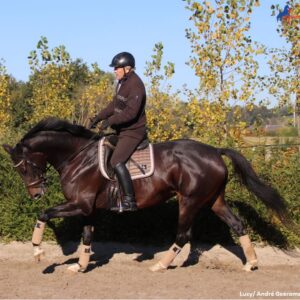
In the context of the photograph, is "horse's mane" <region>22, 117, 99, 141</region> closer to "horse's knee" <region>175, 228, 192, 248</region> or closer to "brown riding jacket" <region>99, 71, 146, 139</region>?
"brown riding jacket" <region>99, 71, 146, 139</region>

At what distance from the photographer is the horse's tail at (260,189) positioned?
688cm

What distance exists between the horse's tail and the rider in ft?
4.17

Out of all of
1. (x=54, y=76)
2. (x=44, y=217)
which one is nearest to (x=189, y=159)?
(x=44, y=217)

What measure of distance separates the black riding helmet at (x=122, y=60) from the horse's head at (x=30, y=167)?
154 centimetres

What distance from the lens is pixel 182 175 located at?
6547mm

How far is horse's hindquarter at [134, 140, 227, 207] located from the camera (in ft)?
21.4

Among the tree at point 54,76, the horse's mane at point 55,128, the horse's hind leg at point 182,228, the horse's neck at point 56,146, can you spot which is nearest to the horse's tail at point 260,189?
the horse's hind leg at point 182,228

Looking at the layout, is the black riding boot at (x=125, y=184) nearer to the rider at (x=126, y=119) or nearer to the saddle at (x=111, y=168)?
the rider at (x=126, y=119)

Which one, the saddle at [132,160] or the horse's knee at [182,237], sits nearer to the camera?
the saddle at [132,160]

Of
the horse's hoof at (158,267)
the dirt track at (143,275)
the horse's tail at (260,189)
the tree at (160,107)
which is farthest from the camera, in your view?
the tree at (160,107)

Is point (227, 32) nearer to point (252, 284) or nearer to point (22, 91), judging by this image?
point (252, 284)

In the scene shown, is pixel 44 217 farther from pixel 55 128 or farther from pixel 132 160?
pixel 132 160

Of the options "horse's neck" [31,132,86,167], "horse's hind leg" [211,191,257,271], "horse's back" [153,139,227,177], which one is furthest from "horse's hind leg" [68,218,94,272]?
"horse's hind leg" [211,191,257,271]

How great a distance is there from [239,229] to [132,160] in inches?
68.9
